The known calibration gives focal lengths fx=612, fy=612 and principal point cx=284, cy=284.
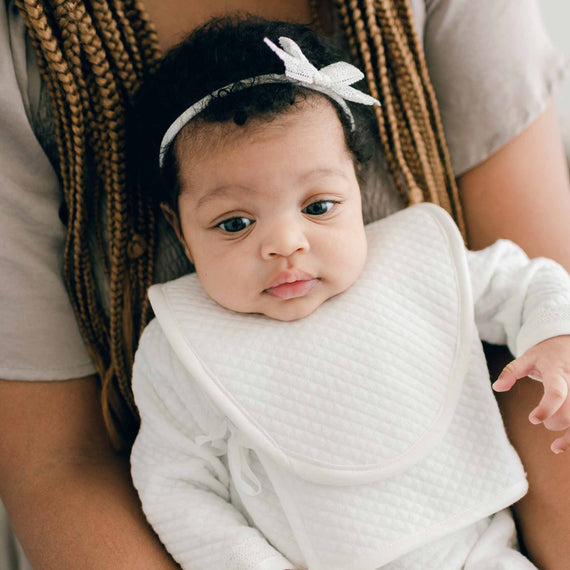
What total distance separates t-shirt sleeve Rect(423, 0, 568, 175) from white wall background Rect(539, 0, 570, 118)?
0.35 metres

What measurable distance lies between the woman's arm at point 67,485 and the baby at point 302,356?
50 mm

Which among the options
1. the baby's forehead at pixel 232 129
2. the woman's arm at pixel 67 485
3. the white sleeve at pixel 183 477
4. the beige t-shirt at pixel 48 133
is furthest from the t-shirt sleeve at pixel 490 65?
the woman's arm at pixel 67 485

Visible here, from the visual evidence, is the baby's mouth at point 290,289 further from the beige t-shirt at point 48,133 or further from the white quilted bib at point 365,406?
the beige t-shirt at point 48,133

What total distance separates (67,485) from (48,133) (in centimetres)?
50

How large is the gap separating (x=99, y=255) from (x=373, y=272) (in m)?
0.42

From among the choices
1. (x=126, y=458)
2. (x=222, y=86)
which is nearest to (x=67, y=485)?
(x=126, y=458)

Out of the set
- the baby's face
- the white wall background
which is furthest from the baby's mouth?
the white wall background

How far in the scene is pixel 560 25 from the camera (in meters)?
1.27

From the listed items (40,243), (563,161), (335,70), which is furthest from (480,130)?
(40,243)

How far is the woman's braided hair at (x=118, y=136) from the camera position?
816mm

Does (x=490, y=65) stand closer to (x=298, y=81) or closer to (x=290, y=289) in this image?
(x=298, y=81)

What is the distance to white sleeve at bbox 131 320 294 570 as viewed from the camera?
767mm

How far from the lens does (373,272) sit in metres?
0.89

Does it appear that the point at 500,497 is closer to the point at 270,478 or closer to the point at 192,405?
the point at 270,478
